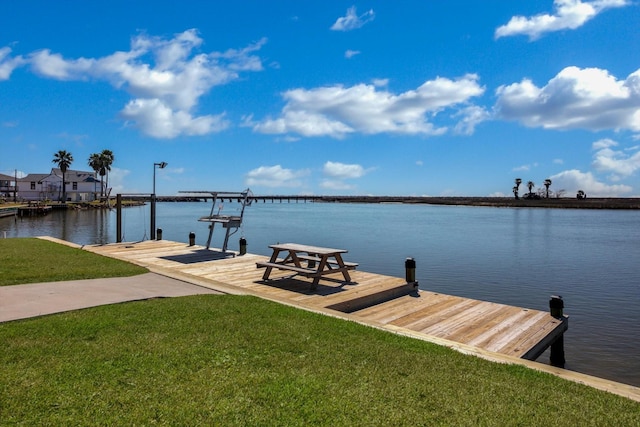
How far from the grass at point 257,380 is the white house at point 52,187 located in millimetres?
102045

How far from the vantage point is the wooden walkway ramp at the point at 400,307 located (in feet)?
23.2

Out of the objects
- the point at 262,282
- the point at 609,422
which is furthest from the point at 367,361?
the point at 262,282

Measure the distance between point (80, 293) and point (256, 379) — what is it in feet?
16.1

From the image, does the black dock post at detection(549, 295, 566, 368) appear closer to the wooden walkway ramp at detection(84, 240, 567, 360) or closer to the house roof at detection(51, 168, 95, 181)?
the wooden walkway ramp at detection(84, 240, 567, 360)

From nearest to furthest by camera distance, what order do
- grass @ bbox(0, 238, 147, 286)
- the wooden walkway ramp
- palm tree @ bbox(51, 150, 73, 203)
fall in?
the wooden walkway ramp
grass @ bbox(0, 238, 147, 286)
palm tree @ bbox(51, 150, 73, 203)

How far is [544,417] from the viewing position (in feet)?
11.7

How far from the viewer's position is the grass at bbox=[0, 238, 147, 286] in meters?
8.65

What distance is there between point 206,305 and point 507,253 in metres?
22.6

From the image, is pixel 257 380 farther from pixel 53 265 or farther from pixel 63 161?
pixel 63 161

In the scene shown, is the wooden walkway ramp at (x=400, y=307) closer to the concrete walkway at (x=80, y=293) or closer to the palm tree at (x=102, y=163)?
the concrete walkway at (x=80, y=293)

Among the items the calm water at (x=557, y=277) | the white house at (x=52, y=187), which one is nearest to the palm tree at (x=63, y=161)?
the white house at (x=52, y=187)

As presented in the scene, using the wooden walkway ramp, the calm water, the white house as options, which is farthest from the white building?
the wooden walkway ramp

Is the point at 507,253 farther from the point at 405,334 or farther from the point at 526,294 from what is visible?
the point at 405,334

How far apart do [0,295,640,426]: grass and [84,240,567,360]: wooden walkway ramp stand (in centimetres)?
154
